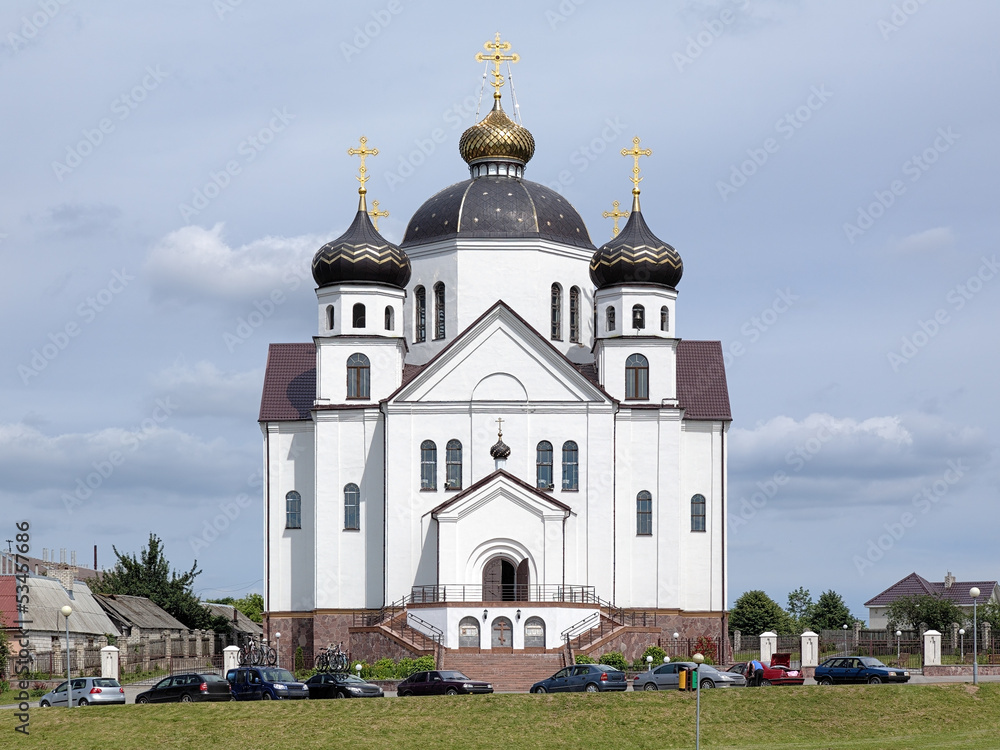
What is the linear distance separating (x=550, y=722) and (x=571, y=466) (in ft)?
55.9

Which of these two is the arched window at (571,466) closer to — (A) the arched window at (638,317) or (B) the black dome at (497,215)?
(A) the arched window at (638,317)

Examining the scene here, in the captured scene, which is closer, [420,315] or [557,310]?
[557,310]

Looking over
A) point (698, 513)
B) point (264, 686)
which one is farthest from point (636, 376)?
point (264, 686)

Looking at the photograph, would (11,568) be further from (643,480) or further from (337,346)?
(643,480)

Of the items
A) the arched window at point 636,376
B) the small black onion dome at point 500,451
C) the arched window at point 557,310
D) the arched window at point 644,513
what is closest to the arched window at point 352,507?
the small black onion dome at point 500,451

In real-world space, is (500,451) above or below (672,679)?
above

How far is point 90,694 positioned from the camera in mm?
40062

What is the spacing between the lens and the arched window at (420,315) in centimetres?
5931

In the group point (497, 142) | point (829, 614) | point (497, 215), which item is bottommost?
point (829, 614)

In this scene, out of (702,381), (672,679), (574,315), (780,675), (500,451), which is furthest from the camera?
(574,315)

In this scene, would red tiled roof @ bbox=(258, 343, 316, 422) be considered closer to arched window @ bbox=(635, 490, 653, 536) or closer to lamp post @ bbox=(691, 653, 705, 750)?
arched window @ bbox=(635, 490, 653, 536)

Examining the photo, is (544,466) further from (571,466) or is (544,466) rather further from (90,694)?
(90,694)

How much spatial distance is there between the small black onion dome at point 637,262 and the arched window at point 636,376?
105 inches

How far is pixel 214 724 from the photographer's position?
37312mm
